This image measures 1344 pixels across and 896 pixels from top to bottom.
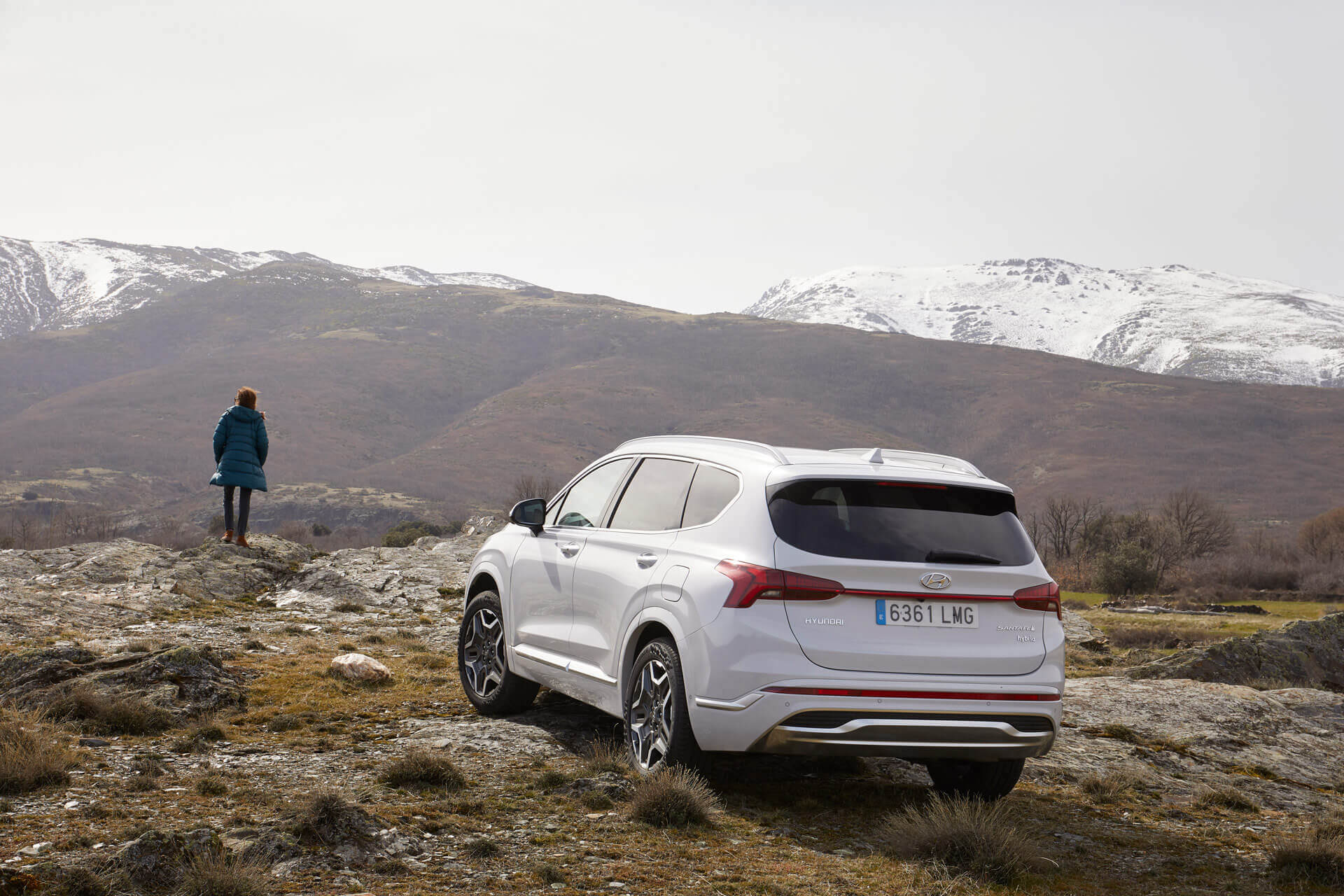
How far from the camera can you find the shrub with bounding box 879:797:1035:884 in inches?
184

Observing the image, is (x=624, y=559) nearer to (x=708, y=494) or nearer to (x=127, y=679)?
(x=708, y=494)

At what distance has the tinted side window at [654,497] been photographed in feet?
20.1

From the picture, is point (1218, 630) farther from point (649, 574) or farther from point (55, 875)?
point (55, 875)

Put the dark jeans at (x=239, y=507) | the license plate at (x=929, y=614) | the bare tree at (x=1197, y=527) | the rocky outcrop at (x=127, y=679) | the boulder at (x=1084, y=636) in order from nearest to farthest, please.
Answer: the license plate at (x=929, y=614)
the rocky outcrop at (x=127, y=679)
the dark jeans at (x=239, y=507)
the boulder at (x=1084, y=636)
the bare tree at (x=1197, y=527)

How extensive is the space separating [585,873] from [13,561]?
11.4m

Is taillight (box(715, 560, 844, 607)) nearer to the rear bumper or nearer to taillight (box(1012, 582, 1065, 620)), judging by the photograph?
the rear bumper

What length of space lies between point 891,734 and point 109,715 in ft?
14.9

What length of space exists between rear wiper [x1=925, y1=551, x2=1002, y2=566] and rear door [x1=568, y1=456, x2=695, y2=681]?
4.45 feet

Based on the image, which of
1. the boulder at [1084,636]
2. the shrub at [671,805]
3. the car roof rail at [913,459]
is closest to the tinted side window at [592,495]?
the car roof rail at [913,459]

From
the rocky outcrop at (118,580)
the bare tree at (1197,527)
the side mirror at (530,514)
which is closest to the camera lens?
the side mirror at (530,514)

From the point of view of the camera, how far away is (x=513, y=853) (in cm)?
471

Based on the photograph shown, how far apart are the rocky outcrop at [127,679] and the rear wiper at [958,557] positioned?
4.72 meters

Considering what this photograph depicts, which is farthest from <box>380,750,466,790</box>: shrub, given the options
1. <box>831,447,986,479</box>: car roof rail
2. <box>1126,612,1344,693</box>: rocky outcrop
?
<box>1126,612,1344,693</box>: rocky outcrop

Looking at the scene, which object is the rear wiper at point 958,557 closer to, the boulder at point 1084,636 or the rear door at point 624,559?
the rear door at point 624,559
